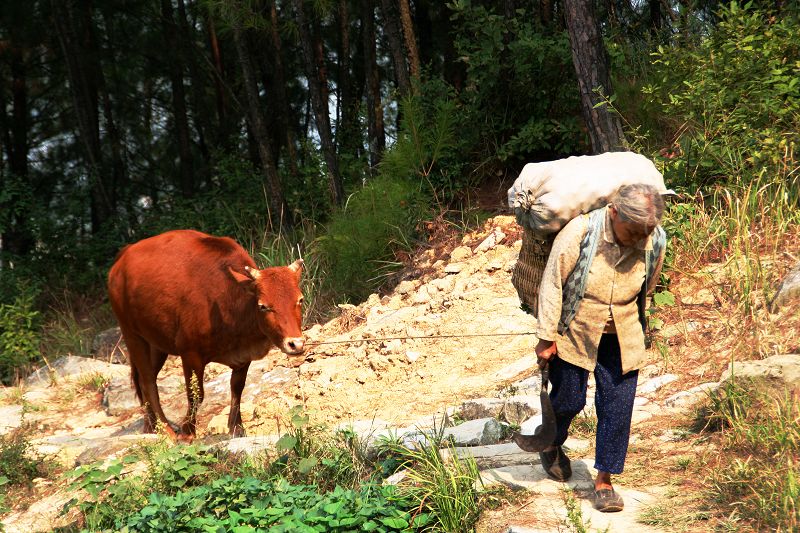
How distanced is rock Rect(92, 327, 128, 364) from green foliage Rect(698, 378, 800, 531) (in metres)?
8.49

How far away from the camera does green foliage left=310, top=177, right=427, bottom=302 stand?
438 inches

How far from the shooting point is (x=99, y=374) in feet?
35.5

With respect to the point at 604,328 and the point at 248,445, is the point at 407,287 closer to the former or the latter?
the point at 248,445

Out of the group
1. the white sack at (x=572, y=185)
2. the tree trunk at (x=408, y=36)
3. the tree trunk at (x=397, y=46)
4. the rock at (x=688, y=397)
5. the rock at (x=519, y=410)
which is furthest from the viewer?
the tree trunk at (x=408, y=36)

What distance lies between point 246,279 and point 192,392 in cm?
112

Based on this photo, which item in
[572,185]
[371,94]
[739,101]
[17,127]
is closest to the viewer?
[572,185]

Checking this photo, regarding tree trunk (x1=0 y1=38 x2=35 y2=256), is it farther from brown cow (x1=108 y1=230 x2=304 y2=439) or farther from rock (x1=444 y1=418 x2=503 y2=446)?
rock (x1=444 y1=418 x2=503 y2=446)

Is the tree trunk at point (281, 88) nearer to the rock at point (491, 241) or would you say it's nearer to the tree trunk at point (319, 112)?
the tree trunk at point (319, 112)

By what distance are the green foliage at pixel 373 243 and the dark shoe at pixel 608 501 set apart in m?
6.19

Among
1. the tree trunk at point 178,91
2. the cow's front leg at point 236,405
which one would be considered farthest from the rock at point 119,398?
the tree trunk at point 178,91

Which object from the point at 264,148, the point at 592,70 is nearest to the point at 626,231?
the point at 592,70

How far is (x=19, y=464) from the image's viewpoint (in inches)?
299

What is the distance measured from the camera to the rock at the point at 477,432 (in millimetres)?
5969

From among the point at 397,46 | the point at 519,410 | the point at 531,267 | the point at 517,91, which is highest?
the point at 397,46
